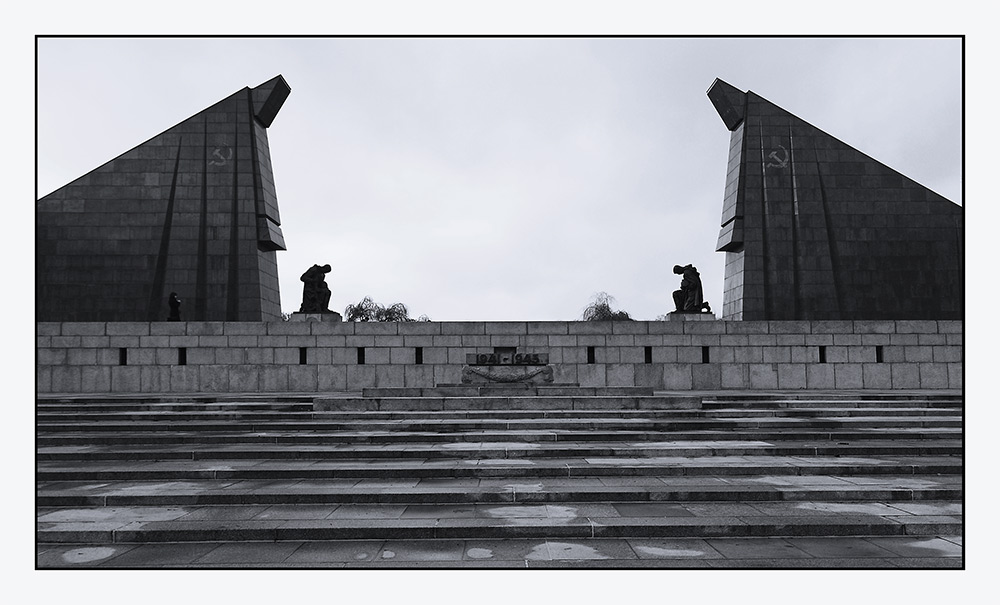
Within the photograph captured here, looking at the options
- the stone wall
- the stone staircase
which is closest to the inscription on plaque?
the stone staircase

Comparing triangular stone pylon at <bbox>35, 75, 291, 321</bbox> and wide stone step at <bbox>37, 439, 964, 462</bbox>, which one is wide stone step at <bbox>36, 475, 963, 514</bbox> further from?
triangular stone pylon at <bbox>35, 75, 291, 321</bbox>

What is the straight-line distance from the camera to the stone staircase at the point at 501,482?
5.25 metres

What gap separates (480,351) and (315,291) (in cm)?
561

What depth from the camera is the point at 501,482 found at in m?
7.48

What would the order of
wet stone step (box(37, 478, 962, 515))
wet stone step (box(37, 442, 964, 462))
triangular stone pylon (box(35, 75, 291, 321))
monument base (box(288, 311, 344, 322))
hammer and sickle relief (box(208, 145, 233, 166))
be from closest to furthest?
wet stone step (box(37, 478, 962, 515)) < wet stone step (box(37, 442, 964, 462)) < monument base (box(288, 311, 344, 322)) < triangular stone pylon (box(35, 75, 291, 321)) < hammer and sickle relief (box(208, 145, 233, 166))

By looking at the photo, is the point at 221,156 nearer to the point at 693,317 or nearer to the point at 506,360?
the point at 506,360

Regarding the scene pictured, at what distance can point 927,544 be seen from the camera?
528 cm

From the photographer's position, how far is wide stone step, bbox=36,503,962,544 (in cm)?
554

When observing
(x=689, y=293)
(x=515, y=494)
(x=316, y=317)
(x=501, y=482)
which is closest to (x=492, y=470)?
(x=501, y=482)

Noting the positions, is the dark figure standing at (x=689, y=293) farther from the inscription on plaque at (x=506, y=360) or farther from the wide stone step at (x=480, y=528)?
the wide stone step at (x=480, y=528)

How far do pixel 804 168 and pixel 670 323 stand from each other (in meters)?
8.53

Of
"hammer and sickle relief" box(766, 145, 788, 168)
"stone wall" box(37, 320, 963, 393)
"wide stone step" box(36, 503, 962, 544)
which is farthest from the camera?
"hammer and sickle relief" box(766, 145, 788, 168)

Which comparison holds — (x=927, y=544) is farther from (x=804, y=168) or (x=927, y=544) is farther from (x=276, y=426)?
(x=804, y=168)

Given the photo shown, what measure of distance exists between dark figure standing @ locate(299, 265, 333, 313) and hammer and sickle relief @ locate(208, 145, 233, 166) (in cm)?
593
